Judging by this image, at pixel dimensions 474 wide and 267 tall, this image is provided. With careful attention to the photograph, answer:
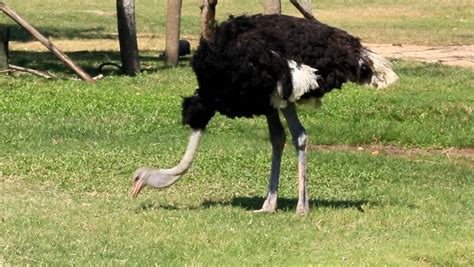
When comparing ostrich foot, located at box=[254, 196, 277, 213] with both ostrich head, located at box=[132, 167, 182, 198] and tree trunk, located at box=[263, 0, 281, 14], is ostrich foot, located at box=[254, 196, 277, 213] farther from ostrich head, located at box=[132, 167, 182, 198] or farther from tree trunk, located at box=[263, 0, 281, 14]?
tree trunk, located at box=[263, 0, 281, 14]

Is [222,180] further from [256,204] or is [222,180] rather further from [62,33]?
[62,33]

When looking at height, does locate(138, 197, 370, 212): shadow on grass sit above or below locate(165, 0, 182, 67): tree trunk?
above

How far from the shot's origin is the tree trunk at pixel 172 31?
71.7 ft

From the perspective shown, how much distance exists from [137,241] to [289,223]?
1477mm

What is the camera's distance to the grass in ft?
28.5

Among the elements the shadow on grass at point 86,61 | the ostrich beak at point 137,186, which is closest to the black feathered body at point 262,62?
the ostrich beak at point 137,186

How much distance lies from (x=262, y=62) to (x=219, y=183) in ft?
8.03

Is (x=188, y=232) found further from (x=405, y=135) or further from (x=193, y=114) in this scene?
(x=405, y=135)

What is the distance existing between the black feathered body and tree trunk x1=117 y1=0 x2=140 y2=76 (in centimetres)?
1023

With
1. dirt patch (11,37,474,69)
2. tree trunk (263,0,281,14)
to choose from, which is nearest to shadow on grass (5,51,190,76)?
dirt patch (11,37,474,69)

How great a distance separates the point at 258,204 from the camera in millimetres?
10820

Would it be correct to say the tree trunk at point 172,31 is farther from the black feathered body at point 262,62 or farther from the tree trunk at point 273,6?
the black feathered body at point 262,62

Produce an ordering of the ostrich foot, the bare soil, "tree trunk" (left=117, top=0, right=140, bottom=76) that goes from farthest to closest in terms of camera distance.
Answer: the bare soil
"tree trunk" (left=117, top=0, right=140, bottom=76)
the ostrich foot

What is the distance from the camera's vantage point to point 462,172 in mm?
13008
